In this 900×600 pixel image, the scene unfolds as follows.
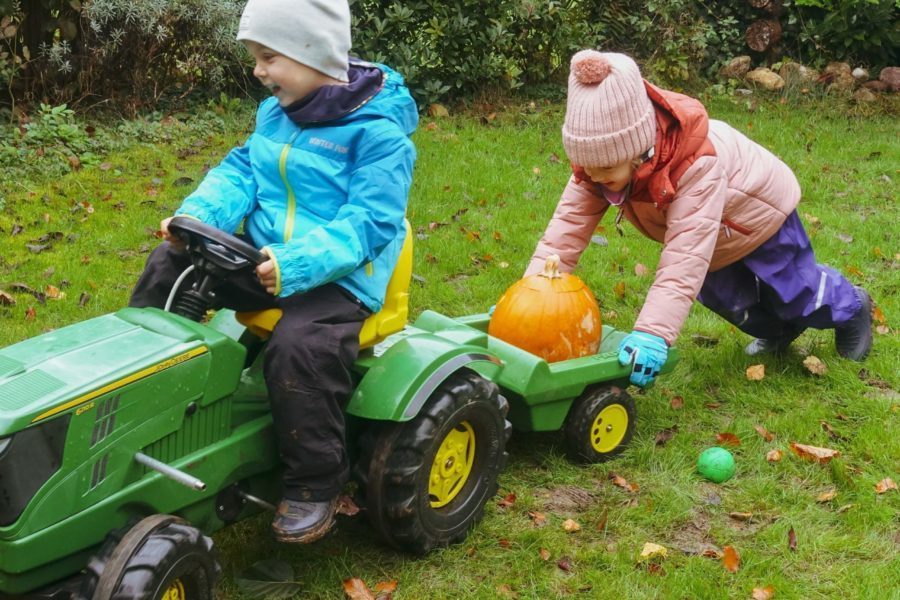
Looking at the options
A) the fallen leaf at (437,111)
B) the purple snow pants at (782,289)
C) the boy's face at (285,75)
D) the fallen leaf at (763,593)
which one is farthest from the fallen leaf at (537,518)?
the fallen leaf at (437,111)

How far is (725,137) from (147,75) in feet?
19.8

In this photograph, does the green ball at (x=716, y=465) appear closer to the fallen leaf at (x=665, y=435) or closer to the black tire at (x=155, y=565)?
the fallen leaf at (x=665, y=435)

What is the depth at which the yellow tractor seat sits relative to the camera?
126 inches

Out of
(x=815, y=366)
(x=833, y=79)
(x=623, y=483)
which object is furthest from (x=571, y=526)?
(x=833, y=79)

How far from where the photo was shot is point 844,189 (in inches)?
299

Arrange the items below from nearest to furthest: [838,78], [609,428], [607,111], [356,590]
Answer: [356,590]
[607,111]
[609,428]
[838,78]

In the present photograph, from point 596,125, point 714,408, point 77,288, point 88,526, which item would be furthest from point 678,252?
point 77,288

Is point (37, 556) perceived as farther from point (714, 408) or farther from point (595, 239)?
point (595, 239)

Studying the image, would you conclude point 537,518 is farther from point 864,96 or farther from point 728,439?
point 864,96

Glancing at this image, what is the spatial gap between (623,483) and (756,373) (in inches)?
46.7

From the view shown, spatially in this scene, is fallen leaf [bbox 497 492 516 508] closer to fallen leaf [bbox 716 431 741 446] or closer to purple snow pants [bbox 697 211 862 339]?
fallen leaf [bbox 716 431 741 446]

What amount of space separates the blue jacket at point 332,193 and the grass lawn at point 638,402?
100 centimetres

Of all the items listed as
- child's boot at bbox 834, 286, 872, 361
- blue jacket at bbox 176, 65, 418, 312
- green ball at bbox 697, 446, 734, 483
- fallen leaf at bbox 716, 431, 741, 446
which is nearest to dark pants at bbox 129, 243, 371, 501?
blue jacket at bbox 176, 65, 418, 312

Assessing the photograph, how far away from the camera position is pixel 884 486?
379cm
